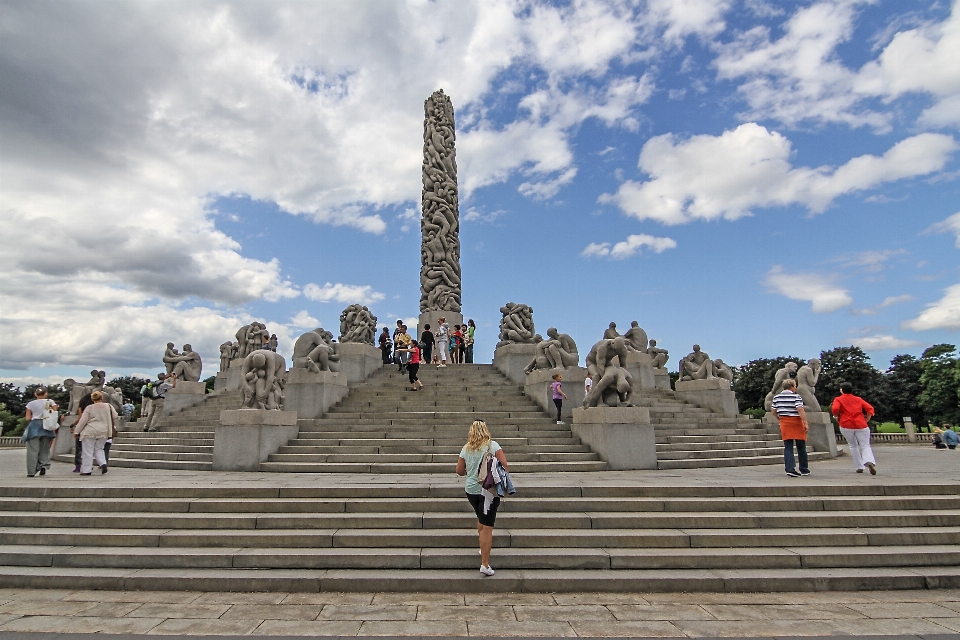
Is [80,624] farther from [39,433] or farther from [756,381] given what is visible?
[756,381]

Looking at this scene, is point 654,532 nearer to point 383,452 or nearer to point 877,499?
point 877,499

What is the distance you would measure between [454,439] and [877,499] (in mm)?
7162

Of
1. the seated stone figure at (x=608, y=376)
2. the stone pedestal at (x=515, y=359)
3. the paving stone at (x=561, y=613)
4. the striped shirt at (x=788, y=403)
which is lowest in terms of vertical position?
the paving stone at (x=561, y=613)

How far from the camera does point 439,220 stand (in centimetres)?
2686

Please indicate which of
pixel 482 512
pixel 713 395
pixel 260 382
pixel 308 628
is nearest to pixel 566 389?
pixel 713 395

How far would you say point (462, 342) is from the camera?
21250mm

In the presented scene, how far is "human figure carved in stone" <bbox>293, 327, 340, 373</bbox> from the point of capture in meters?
13.7

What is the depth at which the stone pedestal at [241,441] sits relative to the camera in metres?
10.3

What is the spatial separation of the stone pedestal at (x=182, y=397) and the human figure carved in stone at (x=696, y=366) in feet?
53.7

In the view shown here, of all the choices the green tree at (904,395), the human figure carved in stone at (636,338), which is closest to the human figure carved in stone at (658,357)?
the human figure carved in stone at (636,338)

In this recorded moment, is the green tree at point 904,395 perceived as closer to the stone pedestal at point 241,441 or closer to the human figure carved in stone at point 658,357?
the human figure carved in stone at point 658,357

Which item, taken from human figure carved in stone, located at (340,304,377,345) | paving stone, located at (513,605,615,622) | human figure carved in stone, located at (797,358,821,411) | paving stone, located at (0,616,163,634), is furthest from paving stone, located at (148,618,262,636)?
human figure carved in stone, located at (340,304,377,345)

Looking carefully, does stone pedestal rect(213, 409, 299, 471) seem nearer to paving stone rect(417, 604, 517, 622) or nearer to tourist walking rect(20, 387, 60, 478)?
tourist walking rect(20, 387, 60, 478)

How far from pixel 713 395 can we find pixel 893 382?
46.8 metres
